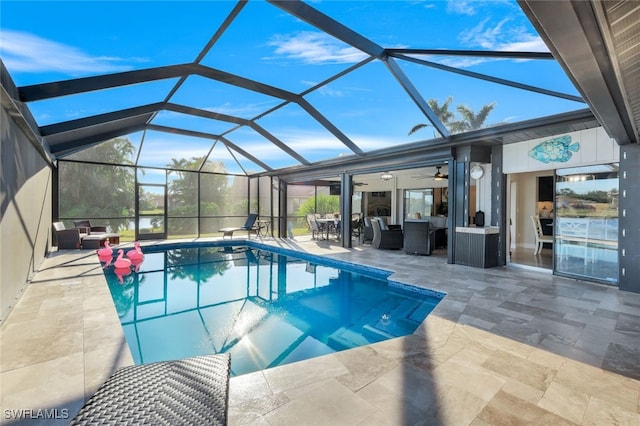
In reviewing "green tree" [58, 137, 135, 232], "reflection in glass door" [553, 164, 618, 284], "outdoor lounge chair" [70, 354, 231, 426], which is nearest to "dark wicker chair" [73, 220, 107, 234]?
"green tree" [58, 137, 135, 232]

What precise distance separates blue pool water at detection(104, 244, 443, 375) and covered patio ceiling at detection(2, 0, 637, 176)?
10.9ft

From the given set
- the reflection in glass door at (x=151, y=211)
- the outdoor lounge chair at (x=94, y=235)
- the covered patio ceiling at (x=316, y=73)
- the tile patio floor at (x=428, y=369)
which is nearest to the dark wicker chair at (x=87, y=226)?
the outdoor lounge chair at (x=94, y=235)

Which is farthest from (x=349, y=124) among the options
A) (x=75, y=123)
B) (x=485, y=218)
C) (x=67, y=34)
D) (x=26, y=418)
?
(x=26, y=418)

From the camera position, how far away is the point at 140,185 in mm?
11242

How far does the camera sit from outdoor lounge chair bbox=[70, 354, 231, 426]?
1.27 meters

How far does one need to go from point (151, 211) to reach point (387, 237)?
8.79 meters

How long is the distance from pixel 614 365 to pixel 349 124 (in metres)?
6.12

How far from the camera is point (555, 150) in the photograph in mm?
5969

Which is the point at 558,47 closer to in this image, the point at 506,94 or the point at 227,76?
the point at 506,94

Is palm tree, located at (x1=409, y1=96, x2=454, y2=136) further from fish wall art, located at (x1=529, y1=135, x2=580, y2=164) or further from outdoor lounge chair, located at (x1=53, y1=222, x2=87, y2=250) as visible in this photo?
outdoor lounge chair, located at (x1=53, y1=222, x2=87, y2=250)

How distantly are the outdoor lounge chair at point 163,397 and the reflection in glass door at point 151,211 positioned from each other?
36.8 ft

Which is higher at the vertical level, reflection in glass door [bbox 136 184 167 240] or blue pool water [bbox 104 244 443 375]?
reflection in glass door [bbox 136 184 167 240]

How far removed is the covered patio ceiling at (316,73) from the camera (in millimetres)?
3370

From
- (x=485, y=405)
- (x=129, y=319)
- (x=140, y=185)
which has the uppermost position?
(x=140, y=185)
